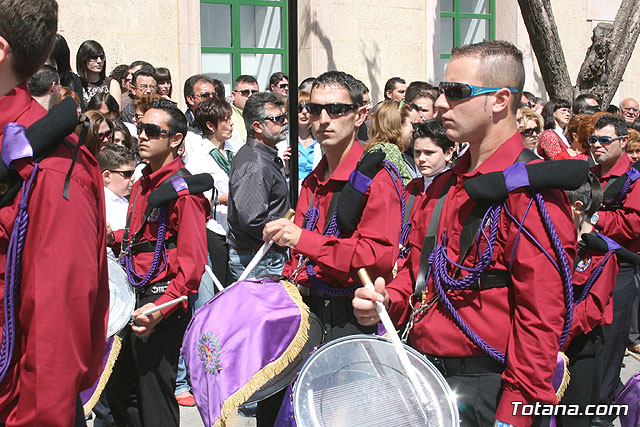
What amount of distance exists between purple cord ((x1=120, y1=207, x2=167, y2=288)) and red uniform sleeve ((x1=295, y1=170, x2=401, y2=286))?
3.64 feet

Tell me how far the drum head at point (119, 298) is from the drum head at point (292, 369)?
1.07m

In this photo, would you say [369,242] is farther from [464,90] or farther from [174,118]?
[174,118]

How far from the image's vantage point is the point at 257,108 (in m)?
5.93

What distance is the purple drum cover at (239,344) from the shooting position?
3.11 metres

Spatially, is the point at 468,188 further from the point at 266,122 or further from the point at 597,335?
the point at 266,122

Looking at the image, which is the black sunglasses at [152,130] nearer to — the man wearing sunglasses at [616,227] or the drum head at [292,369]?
the drum head at [292,369]

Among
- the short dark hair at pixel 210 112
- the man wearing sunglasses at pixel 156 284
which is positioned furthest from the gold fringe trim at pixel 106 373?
the short dark hair at pixel 210 112

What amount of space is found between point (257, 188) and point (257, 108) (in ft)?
2.37

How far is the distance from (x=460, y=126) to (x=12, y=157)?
5.26 ft

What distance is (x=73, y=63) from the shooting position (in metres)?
9.73

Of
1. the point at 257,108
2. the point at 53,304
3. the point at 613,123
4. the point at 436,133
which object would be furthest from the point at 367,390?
the point at 613,123

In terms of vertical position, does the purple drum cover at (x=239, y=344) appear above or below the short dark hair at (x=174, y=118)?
below

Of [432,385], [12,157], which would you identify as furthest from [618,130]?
[12,157]

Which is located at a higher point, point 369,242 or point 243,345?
point 369,242
